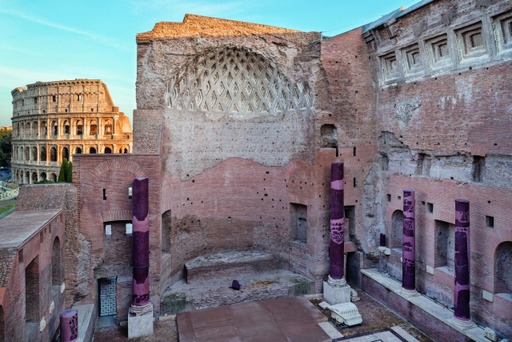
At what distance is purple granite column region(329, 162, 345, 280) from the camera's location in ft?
41.9

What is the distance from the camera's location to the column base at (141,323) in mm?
10797

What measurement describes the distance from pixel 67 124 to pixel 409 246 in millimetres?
40078

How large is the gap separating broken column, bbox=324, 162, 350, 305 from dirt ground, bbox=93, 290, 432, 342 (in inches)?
37.3

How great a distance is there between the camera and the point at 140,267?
35.8ft

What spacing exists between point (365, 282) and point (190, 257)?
22.8 ft

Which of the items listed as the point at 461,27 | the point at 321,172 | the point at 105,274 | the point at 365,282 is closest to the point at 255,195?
the point at 321,172

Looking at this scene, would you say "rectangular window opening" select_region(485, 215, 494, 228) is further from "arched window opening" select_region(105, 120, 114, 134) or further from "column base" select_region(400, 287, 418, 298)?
"arched window opening" select_region(105, 120, 114, 134)

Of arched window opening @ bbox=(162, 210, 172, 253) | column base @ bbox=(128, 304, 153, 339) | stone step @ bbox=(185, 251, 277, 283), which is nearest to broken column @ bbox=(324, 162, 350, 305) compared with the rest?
stone step @ bbox=(185, 251, 277, 283)

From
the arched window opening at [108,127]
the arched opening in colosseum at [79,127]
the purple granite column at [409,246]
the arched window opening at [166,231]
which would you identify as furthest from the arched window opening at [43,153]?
the purple granite column at [409,246]

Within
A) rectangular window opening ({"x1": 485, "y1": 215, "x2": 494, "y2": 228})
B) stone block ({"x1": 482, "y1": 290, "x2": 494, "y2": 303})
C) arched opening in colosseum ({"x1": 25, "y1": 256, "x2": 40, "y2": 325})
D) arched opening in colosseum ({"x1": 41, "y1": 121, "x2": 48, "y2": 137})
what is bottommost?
stone block ({"x1": 482, "y1": 290, "x2": 494, "y2": 303})

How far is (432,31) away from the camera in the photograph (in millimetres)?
10945

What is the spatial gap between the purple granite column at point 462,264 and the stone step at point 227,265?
703 cm

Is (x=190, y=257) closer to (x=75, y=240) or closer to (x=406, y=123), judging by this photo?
(x=75, y=240)

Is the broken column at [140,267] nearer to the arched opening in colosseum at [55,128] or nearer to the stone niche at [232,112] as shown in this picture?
the stone niche at [232,112]
